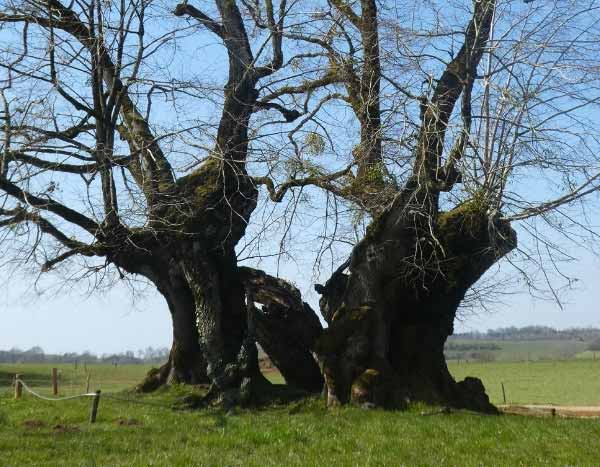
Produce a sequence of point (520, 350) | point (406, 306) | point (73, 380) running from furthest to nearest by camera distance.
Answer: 1. point (520, 350)
2. point (73, 380)
3. point (406, 306)

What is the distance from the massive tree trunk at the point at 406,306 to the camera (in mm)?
14547

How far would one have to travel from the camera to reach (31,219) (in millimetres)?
14797

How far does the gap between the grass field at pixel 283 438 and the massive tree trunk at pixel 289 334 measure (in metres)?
2.59

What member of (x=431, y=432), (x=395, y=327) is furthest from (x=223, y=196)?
(x=431, y=432)

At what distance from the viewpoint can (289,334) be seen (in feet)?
57.0

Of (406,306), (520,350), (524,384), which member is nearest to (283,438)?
(406,306)

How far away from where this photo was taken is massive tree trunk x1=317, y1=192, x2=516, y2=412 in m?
14.5

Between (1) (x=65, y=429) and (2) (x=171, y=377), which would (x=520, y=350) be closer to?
(2) (x=171, y=377)

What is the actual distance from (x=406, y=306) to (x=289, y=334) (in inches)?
107

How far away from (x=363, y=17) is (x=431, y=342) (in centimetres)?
696

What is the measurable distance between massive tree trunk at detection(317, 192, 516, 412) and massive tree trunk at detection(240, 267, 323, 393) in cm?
104

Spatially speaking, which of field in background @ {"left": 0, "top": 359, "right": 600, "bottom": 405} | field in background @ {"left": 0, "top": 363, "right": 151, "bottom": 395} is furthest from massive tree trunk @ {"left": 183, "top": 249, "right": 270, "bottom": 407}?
field in background @ {"left": 0, "top": 363, "right": 151, "bottom": 395}

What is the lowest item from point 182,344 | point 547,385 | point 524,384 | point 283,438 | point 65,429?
point 283,438

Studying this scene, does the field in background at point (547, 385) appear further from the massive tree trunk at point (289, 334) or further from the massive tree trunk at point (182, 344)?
the massive tree trunk at point (182, 344)
